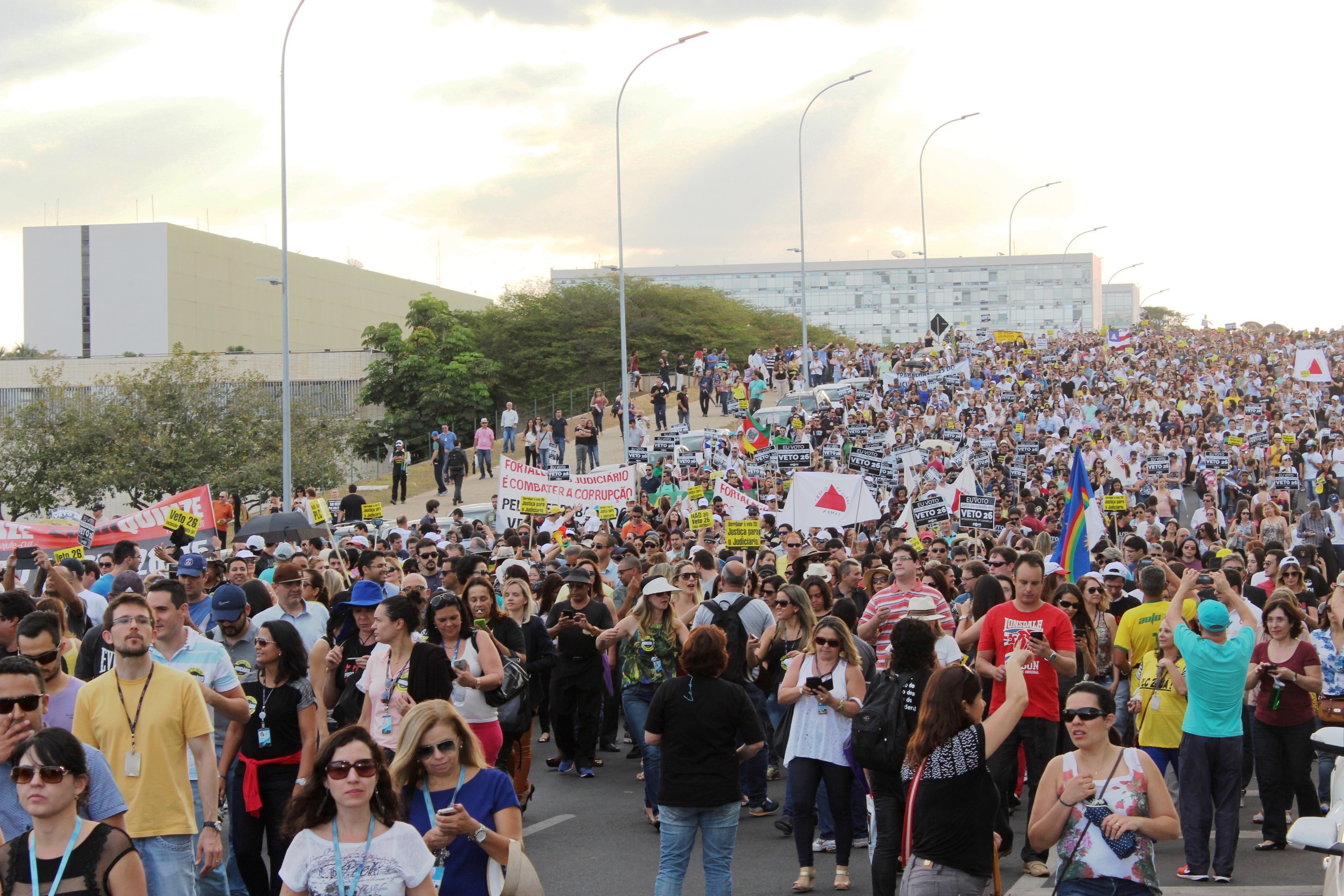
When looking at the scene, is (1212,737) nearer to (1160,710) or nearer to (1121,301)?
(1160,710)

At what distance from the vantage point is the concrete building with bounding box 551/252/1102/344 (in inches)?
4973

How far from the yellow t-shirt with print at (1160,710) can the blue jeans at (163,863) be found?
5.63m

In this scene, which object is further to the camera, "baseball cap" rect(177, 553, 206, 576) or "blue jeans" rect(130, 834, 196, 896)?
"baseball cap" rect(177, 553, 206, 576)

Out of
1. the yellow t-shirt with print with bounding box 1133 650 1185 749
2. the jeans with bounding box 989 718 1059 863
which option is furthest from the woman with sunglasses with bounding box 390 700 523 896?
the yellow t-shirt with print with bounding box 1133 650 1185 749

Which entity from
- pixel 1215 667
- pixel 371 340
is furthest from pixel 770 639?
pixel 371 340

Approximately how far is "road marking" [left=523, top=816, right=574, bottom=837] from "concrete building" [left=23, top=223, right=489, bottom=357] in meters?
60.9

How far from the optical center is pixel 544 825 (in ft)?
30.1

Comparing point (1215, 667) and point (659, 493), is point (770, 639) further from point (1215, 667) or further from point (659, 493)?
point (659, 493)

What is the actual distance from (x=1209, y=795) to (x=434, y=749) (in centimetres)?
513

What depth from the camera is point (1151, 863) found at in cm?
495

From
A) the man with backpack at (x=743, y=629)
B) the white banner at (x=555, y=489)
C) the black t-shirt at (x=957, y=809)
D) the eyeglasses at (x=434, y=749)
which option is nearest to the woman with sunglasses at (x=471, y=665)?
the man with backpack at (x=743, y=629)

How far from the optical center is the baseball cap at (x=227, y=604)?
22.9ft

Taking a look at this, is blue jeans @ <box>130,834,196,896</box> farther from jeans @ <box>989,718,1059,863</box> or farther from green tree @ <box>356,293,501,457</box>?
green tree @ <box>356,293,501,457</box>

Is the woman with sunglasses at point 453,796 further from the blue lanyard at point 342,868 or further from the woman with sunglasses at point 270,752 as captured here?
the woman with sunglasses at point 270,752
